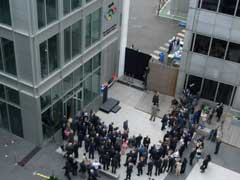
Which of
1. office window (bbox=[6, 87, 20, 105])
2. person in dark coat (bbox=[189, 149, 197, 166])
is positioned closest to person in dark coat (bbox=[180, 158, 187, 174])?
person in dark coat (bbox=[189, 149, 197, 166])

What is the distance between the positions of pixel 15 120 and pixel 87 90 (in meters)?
5.90

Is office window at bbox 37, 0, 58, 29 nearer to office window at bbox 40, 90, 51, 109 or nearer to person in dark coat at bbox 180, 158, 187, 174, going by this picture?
office window at bbox 40, 90, 51, 109

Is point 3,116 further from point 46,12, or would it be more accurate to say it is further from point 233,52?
point 233,52

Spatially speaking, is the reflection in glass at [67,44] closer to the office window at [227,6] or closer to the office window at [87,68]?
the office window at [87,68]

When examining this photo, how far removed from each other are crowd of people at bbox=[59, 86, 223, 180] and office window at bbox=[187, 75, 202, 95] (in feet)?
12.0

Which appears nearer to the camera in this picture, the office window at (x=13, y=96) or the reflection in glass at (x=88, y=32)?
the office window at (x=13, y=96)

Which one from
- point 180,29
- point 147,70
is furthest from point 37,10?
point 180,29

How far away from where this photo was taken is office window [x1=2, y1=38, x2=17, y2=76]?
24.7m

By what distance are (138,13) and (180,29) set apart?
582 centimetres

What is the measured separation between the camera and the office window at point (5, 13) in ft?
75.9

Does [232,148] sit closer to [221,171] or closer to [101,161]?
[221,171]

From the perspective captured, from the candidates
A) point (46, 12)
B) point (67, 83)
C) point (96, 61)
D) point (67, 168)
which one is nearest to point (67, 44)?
point (67, 83)

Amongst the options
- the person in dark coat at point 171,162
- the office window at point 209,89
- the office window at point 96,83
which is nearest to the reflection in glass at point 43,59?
the office window at point 96,83

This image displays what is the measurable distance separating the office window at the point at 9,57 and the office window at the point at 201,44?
14.0 m
